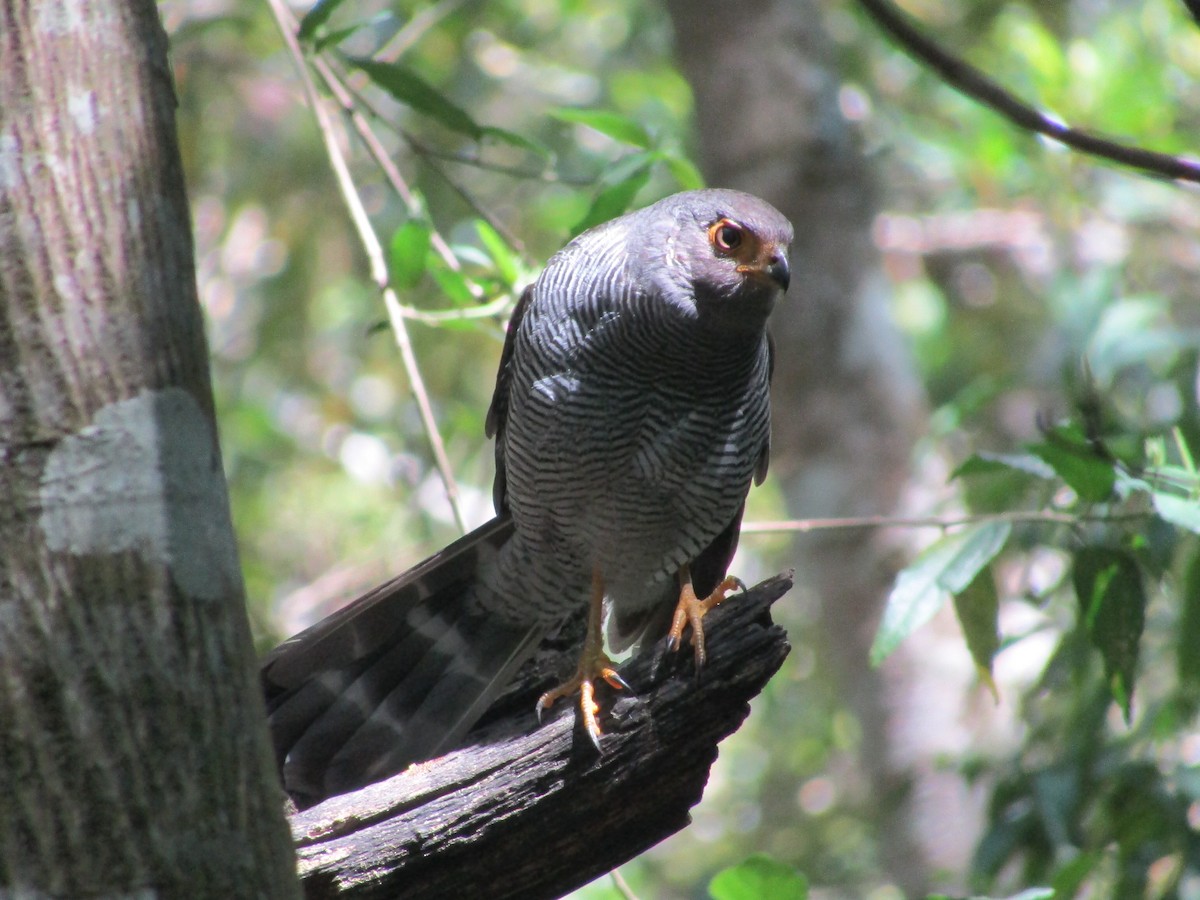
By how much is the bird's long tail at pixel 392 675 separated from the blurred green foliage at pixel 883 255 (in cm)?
84

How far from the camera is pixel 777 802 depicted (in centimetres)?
832

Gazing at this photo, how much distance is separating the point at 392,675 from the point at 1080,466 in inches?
73.7

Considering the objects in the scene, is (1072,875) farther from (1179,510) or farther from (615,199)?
(615,199)

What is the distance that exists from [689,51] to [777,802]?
5082mm

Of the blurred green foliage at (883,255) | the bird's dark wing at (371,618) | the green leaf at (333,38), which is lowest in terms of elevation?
the blurred green foliage at (883,255)

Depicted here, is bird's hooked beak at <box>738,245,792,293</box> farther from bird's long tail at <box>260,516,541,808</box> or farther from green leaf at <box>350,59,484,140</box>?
bird's long tail at <box>260,516,541,808</box>

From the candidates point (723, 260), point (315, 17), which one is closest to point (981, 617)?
point (723, 260)

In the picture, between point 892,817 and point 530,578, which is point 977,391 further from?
point 892,817

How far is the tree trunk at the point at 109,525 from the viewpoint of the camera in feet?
4.92

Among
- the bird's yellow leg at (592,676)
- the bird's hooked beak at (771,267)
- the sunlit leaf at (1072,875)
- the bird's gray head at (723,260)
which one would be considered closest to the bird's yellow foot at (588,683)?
the bird's yellow leg at (592,676)

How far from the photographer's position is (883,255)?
810 centimetres

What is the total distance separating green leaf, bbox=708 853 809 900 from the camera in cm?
267

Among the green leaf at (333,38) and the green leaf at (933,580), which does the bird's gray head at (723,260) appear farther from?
the green leaf at (333,38)

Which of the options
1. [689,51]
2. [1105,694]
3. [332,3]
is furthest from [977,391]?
[689,51]
